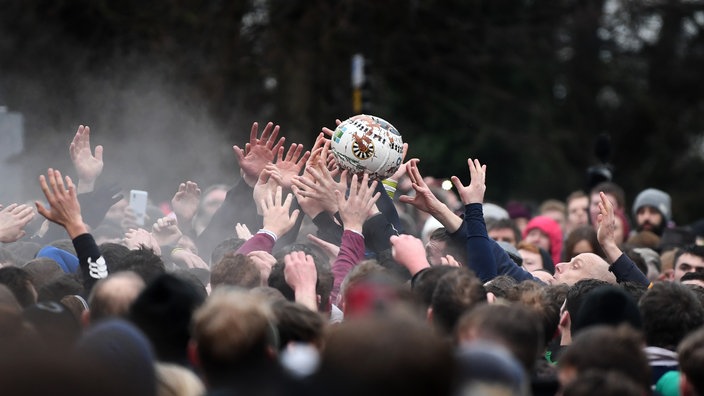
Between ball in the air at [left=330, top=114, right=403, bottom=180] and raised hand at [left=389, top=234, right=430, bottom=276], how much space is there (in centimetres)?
99

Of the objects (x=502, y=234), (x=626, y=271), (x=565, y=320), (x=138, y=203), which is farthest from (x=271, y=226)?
(x=502, y=234)

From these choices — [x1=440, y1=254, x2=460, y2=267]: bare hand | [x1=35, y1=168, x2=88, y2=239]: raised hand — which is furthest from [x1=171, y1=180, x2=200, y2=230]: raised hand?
[x1=440, y1=254, x2=460, y2=267]: bare hand

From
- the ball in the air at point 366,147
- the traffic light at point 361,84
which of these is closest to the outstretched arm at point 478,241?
the ball in the air at point 366,147

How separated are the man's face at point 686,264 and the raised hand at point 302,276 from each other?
3.07 metres

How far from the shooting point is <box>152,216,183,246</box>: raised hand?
7.83 m

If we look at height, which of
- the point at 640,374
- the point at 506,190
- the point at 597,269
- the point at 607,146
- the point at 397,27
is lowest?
the point at 640,374

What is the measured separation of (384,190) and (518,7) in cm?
1464

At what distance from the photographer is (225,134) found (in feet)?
50.3

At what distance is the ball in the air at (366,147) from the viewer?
21.8ft

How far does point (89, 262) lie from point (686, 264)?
13.2 feet

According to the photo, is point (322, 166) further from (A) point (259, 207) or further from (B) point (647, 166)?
(B) point (647, 166)

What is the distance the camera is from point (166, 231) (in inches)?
313

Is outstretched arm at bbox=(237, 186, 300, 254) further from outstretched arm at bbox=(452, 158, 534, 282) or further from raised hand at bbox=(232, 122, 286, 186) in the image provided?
outstretched arm at bbox=(452, 158, 534, 282)

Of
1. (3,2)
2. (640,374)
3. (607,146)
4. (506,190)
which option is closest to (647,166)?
(506,190)
